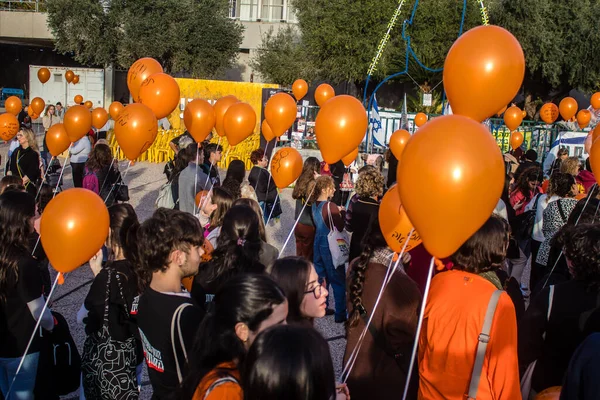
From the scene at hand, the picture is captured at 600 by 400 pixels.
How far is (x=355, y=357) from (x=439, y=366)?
59cm

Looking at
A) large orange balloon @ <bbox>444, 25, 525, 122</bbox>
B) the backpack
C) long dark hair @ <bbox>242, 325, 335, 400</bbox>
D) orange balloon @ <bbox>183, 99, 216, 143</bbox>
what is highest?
large orange balloon @ <bbox>444, 25, 525, 122</bbox>

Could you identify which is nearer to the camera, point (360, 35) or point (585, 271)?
point (585, 271)

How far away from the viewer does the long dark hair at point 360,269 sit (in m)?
3.13

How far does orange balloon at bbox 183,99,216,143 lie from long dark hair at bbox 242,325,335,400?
5.84 metres

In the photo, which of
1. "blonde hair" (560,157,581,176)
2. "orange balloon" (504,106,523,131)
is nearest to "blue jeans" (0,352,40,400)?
"blonde hair" (560,157,581,176)

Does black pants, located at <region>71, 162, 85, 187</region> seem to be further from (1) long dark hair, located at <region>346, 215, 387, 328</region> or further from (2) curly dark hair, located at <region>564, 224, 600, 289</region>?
(2) curly dark hair, located at <region>564, 224, 600, 289</region>

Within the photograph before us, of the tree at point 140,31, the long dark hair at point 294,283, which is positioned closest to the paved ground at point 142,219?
the long dark hair at point 294,283

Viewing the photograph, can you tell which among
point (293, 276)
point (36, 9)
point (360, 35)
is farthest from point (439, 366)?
point (36, 9)

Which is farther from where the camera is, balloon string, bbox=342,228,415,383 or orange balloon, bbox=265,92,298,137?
orange balloon, bbox=265,92,298,137

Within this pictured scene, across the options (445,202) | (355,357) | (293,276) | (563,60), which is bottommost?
(355,357)

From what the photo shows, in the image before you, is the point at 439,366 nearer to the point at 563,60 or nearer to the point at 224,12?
the point at 563,60

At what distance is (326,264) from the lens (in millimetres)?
6164

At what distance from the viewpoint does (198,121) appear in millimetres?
7379

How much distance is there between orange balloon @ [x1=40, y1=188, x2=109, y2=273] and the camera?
3.50 meters
